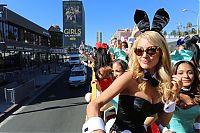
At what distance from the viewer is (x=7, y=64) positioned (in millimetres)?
36938

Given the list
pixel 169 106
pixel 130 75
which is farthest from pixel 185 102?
pixel 130 75

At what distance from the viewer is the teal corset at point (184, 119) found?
346cm

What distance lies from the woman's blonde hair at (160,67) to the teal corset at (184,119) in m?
0.86

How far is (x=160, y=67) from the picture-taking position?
2.71 meters

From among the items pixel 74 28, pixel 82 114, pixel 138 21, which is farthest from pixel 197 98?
pixel 74 28

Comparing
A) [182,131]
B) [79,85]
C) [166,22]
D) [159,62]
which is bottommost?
[79,85]

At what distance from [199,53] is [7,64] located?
34085 mm

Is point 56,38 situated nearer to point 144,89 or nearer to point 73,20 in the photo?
point 73,20

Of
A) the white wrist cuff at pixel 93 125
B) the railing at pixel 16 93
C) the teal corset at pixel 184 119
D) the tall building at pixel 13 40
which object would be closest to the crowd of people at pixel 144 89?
the white wrist cuff at pixel 93 125

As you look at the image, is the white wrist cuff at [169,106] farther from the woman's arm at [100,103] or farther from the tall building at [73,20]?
the tall building at [73,20]

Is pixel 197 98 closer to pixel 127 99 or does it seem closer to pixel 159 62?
pixel 159 62

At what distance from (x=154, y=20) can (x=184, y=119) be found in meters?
1.16

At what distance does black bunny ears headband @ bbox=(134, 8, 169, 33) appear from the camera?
287 cm

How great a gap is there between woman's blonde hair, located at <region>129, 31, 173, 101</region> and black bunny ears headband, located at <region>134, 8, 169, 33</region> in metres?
0.17
